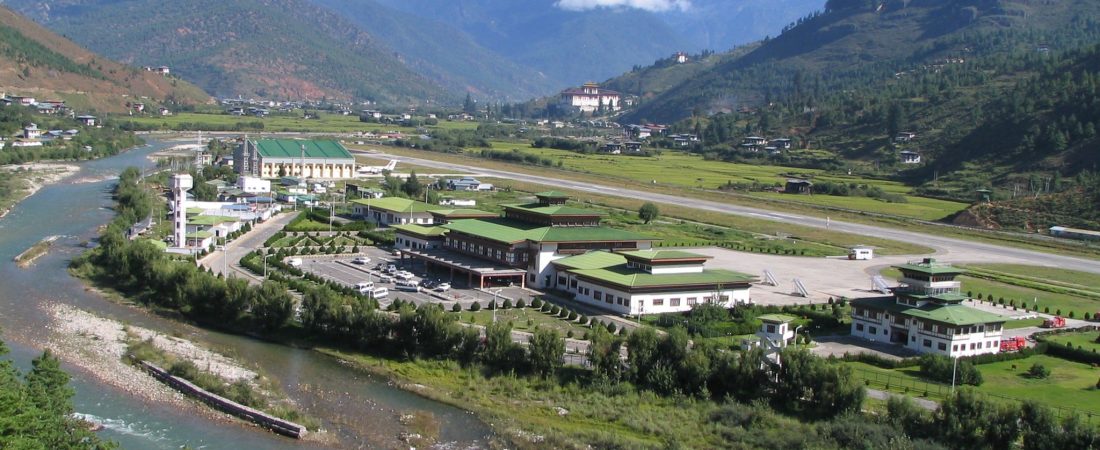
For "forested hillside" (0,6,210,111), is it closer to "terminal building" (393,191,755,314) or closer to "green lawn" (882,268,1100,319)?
"terminal building" (393,191,755,314)

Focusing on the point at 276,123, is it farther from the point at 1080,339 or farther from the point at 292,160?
the point at 1080,339

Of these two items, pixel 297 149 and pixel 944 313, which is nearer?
pixel 944 313

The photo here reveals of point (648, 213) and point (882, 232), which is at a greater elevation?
point (648, 213)

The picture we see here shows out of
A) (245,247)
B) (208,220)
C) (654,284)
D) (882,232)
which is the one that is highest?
(654,284)

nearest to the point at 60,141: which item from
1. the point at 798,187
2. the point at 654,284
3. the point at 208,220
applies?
the point at 208,220

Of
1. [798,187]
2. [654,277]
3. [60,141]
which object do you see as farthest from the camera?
[60,141]

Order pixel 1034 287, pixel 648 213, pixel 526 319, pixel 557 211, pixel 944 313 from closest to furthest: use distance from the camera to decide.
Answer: pixel 944 313
pixel 526 319
pixel 557 211
pixel 1034 287
pixel 648 213

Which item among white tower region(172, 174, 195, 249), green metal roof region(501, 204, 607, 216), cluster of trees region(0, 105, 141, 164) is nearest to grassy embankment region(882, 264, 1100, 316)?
green metal roof region(501, 204, 607, 216)
